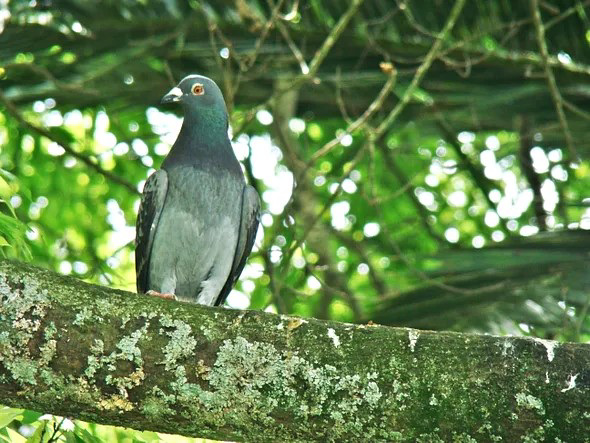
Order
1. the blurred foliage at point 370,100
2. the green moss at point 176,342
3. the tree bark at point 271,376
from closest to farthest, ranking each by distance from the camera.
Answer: the tree bark at point 271,376 → the green moss at point 176,342 → the blurred foliage at point 370,100

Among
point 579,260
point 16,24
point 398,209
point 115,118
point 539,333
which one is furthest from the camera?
point 398,209

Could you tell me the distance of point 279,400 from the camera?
3.35m

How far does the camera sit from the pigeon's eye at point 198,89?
6.83 meters

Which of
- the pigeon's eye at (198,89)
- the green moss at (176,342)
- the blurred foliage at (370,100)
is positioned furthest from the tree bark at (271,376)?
the pigeon's eye at (198,89)

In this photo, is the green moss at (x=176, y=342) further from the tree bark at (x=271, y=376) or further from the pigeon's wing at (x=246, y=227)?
the pigeon's wing at (x=246, y=227)

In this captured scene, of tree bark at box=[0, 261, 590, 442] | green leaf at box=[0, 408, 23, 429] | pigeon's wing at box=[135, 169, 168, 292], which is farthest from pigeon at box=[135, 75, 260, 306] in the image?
green leaf at box=[0, 408, 23, 429]

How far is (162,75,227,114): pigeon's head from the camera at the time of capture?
679cm

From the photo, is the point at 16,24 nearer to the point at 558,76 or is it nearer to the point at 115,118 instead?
the point at 115,118

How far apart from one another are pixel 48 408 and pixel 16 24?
4292mm

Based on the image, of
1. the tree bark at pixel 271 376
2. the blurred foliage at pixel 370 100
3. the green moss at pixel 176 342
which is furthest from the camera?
the blurred foliage at pixel 370 100

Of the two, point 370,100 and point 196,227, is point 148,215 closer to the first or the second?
point 196,227

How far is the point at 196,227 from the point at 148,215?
12.7 inches

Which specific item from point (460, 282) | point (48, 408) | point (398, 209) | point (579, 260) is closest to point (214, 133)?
point (460, 282)

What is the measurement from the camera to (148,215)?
6348 millimetres
